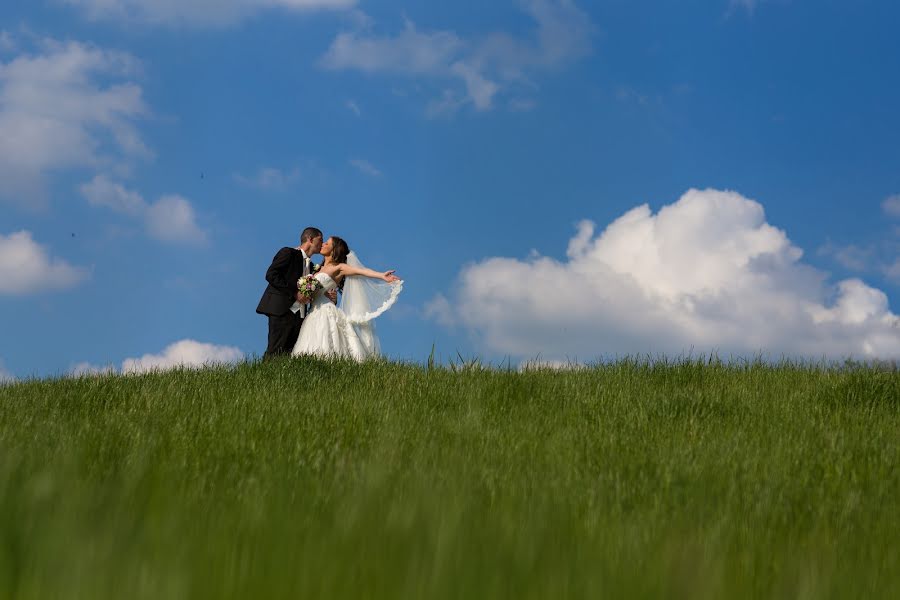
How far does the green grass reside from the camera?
209cm

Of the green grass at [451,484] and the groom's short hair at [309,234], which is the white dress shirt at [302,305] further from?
the green grass at [451,484]

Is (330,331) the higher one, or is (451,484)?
(330,331)

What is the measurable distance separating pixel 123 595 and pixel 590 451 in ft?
12.1

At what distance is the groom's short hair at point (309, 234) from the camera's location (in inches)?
523

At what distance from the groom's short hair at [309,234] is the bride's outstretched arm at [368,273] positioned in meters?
0.66

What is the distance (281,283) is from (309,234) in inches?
39.1

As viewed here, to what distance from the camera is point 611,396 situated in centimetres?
720

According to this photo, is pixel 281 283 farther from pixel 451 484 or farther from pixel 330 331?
pixel 451 484

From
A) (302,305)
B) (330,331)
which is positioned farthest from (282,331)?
(330,331)

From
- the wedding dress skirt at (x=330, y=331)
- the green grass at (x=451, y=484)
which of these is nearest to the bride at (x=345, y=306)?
the wedding dress skirt at (x=330, y=331)

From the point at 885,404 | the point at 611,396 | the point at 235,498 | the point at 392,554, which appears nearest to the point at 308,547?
the point at 392,554

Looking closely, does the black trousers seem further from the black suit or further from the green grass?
the green grass

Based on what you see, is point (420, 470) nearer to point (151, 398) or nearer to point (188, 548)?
point (188, 548)

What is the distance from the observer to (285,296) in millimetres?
12844
